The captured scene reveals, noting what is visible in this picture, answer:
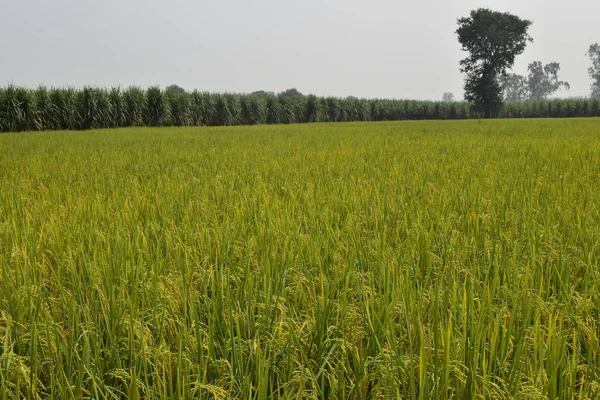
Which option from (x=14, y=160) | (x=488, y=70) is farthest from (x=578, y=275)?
(x=488, y=70)

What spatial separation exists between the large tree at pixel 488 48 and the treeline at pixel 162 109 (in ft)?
26.2

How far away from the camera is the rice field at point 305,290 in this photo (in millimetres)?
1167

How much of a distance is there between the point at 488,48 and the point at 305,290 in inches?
1970

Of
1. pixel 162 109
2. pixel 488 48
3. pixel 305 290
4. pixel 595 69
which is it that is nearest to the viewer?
pixel 305 290

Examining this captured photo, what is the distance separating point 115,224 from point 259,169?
102 inches

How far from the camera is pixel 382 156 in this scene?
20.9 feet

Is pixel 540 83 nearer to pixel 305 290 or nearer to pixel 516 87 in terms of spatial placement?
pixel 516 87

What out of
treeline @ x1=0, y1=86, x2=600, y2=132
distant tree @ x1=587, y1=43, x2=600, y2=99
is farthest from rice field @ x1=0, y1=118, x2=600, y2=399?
distant tree @ x1=587, y1=43, x2=600, y2=99

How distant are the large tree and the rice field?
1727 inches

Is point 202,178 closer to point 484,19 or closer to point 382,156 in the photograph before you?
point 382,156

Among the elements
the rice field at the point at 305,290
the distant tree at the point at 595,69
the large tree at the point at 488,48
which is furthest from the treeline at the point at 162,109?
the distant tree at the point at 595,69

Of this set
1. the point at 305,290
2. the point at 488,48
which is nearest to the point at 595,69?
the point at 488,48

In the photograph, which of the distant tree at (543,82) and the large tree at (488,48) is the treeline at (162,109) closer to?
the large tree at (488,48)

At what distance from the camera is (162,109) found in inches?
916
